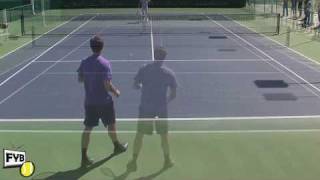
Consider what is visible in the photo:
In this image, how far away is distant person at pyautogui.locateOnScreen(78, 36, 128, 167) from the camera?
6.19m

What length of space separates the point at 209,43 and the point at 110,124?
12.1m

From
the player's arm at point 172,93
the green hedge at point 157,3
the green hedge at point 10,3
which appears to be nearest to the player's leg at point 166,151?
the player's arm at point 172,93

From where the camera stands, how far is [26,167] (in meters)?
5.84

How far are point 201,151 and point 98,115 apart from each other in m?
1.07

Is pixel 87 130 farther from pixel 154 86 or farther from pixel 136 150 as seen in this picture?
pixel 154 86

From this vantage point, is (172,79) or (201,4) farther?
(201,4)

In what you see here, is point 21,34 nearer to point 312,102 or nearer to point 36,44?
point 36,44

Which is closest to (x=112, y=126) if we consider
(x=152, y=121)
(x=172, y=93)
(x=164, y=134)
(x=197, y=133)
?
(x=152, y=121)

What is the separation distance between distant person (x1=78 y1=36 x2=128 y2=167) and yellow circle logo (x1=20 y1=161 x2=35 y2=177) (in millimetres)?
502

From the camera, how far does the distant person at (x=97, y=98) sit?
20.3ft

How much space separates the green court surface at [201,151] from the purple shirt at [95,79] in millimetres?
347

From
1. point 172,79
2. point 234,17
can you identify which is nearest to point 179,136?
A: point 172,79

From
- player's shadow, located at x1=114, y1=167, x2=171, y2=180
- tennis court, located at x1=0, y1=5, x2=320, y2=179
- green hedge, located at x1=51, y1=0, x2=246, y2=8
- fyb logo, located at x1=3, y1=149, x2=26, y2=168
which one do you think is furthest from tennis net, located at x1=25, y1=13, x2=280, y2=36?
fyb logo, located at x1=3, y1=149, x2=26, y2=168

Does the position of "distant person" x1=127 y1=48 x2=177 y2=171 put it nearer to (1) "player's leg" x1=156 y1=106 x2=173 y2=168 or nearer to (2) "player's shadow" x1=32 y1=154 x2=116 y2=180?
(1) "player's leg" x1=156 y1=106 x2=173 y2=168
